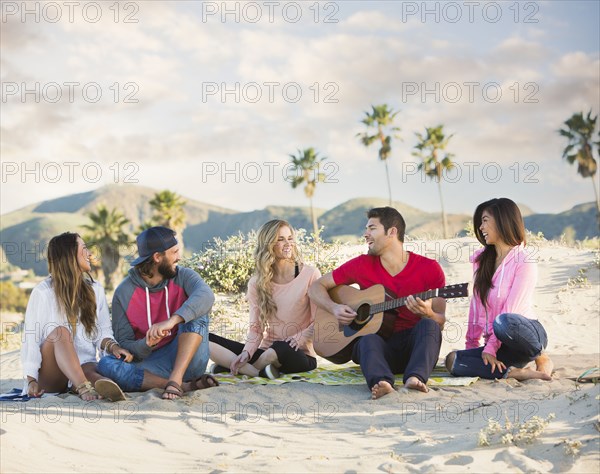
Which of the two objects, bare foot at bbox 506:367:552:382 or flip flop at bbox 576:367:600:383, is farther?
bare foot at bbox 506:367:552:382

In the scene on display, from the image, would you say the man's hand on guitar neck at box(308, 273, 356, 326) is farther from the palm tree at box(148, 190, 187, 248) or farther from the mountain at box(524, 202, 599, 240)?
the mountain at box(524, 202, 599, 240)

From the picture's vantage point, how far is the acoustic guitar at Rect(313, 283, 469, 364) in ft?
20.8

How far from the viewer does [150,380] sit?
6.20 meters

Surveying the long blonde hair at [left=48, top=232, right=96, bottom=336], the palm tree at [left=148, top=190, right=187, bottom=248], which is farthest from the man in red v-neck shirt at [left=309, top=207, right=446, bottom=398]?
Answer: the palm tree at [left=148, top=190, right=187, bottom=248]

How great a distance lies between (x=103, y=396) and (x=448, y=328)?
607cm

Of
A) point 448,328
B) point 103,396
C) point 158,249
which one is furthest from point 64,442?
point 448,328

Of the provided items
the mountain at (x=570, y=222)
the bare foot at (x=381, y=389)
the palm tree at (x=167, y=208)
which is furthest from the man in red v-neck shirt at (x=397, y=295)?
the mountain at (x=570, y=222)

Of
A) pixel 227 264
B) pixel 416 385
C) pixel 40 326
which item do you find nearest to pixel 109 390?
pixel 40 326

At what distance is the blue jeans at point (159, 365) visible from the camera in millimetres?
6160

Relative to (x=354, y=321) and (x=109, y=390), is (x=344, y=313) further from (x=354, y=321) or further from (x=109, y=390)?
(x=109, y=390)

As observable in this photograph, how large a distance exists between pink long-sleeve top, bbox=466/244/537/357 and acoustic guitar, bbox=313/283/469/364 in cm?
81

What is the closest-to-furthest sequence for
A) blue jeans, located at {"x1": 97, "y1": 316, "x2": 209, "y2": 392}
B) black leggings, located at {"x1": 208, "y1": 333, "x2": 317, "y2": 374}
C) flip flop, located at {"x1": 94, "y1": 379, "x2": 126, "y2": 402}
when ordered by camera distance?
1. flip flop, located at {"x1": 94, "y1": 379, "x2": 126, "y2": 402}
2. blue jeans, located at {"x1": 97, "y1": 316, "x2": 209, "y2": 392}
3. black leggings, located at {"x1": 208, "y1": 333, "x2": 317, "y2": 374}

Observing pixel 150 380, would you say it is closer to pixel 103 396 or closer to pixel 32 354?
pixel 103 396

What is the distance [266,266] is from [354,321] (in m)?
0.98
